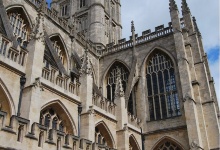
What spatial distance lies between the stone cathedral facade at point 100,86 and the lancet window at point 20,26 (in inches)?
2.4

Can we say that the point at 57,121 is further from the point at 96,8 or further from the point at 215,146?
the point at 96,8

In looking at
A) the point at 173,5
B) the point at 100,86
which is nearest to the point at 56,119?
the point at 100,86

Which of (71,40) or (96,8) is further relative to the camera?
(96,8)

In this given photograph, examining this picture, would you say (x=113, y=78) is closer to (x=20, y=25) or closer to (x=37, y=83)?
(x=20, y=25)

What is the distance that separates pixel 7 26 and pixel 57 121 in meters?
5.06

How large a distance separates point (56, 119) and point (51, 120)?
0.38 metres

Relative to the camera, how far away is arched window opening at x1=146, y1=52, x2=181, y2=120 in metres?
19.2

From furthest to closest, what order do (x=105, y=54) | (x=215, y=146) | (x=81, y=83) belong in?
(x=105, y=54), (x=215, y=146), (x=81, y=83)

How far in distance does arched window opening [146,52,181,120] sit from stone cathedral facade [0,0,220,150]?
73 millimetres

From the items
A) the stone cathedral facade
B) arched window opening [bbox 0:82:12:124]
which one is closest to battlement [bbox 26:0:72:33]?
the stone cathedral facade

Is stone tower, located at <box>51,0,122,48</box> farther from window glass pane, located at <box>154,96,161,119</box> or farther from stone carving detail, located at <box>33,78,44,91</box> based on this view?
stone carving detail, located at <box>33,78,44,91</box>

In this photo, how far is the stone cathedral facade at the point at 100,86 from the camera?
9.84 metres

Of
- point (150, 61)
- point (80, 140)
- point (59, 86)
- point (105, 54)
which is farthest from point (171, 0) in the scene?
point (80, 140)

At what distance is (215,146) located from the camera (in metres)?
17.1
